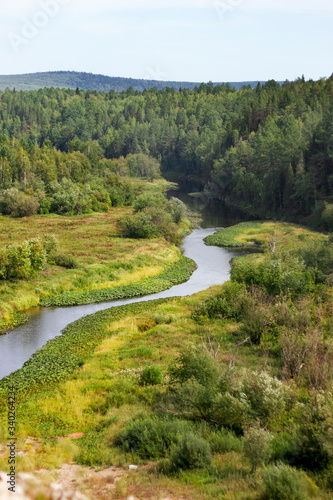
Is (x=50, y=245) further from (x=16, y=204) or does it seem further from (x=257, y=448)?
(x=257, y=448)

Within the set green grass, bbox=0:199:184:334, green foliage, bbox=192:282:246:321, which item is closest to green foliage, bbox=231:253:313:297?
green foliage, bbox=192:282:246:321

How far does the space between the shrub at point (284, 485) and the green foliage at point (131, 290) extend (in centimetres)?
3197

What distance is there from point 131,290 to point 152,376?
74.7ft

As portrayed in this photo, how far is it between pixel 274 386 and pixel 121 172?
12534 cm

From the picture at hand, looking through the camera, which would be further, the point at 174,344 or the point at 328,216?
the point at 328,216

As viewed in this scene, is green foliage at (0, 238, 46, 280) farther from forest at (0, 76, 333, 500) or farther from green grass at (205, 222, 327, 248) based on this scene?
green grass at (205, 222, 327, 248)

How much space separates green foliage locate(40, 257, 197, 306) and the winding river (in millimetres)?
755

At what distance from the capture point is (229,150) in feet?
408

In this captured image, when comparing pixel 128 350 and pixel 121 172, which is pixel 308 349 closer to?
pixel 128 350

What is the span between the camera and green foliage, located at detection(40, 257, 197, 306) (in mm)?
41594

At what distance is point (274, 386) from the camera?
1688 cm

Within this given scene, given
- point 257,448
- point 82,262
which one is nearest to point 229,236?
point 82,262

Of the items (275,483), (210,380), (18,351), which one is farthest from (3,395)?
(275,483)

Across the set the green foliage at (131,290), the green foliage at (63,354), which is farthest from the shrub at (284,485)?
the green foliage at (131,290)
